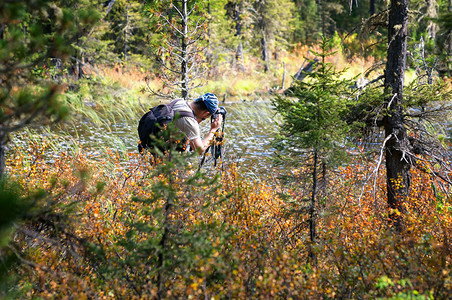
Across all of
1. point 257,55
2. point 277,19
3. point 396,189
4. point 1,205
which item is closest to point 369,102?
point 396,189

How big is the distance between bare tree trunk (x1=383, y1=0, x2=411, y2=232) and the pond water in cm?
317

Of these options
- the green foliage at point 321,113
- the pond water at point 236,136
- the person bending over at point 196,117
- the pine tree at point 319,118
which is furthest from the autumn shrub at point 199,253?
the pond water at point 236,136

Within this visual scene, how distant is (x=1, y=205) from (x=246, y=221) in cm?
307

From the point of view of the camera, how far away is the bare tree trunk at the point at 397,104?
→ 4.99 m

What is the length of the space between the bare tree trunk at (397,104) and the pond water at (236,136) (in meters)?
3.17

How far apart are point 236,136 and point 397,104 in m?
7.50

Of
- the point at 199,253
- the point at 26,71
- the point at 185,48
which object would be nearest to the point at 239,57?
the point at 185,48

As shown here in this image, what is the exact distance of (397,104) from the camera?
198 inches

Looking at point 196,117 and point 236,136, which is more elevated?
point 196,117

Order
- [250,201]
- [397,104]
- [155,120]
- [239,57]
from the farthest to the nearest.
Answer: [239,57], [250,201], [397,104], [155,120]

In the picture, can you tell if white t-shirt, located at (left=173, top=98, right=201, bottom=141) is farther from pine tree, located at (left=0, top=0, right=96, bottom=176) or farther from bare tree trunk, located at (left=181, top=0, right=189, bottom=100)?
bare tree trunk, located at (left=181, top=0, right=189, bottom=100)

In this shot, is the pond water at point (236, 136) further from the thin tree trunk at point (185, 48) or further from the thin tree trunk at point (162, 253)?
the thin tree trunk at point (162, 253)

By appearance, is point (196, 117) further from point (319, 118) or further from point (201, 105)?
point (319, 118)

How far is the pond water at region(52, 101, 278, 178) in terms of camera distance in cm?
912
